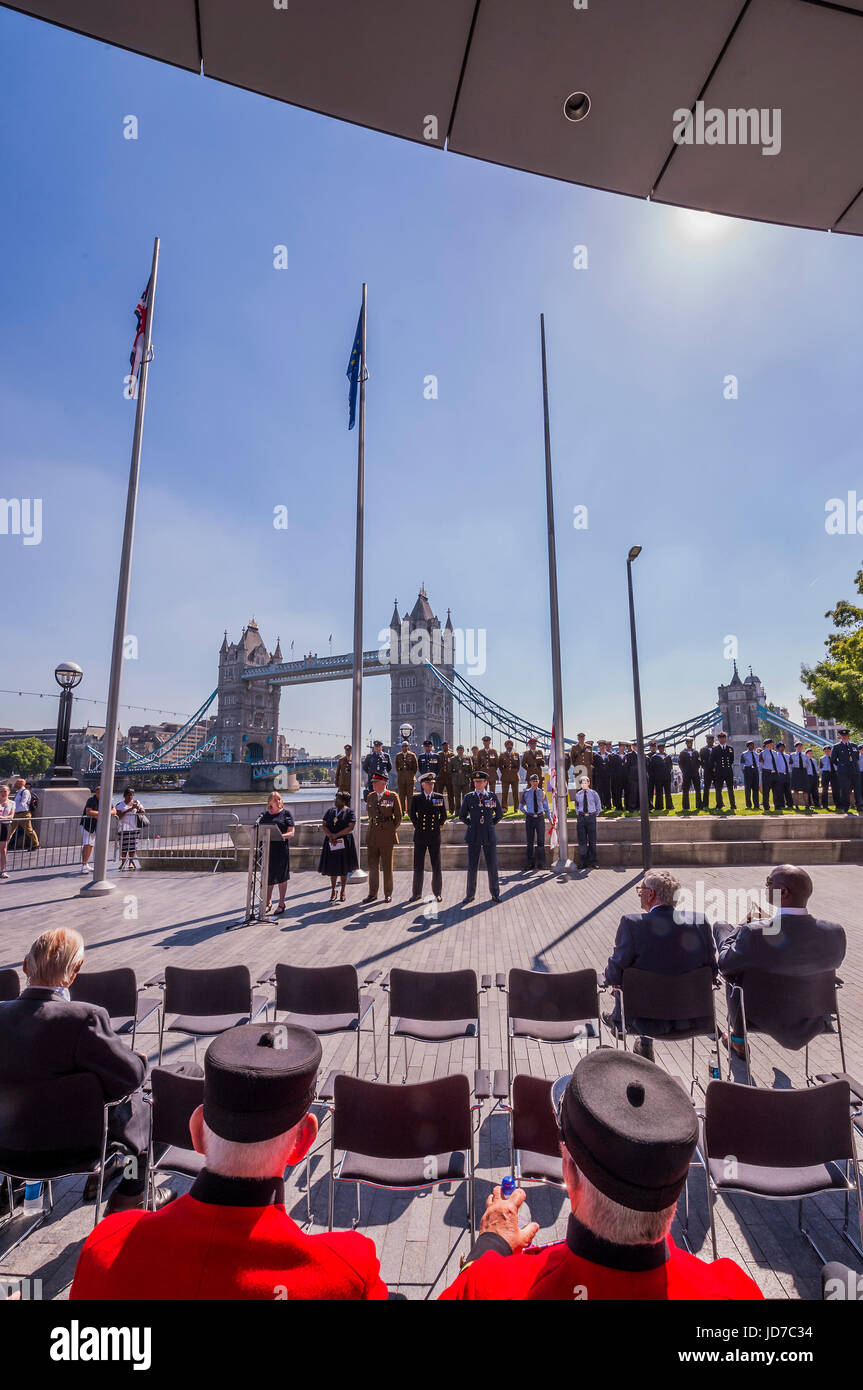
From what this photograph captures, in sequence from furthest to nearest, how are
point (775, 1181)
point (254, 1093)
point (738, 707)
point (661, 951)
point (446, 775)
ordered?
point (738, 707) < point (446, 775) < point (661, 951) < point (775, 1181) < point (254, 1093)

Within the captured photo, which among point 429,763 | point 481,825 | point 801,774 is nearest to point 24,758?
point 429,763

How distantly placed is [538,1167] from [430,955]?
4.93 m

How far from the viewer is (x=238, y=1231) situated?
4.85 feet

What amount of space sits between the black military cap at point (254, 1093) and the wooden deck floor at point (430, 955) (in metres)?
1.92

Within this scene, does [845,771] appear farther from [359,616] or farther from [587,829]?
[359,616]

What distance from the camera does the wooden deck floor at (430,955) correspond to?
125 inches

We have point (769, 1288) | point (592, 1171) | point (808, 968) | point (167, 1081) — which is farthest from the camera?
point (808, 968)

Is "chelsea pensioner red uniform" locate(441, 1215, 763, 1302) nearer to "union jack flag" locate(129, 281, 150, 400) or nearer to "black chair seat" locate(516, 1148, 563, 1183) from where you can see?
"black chair seat" locate(516, 1148, 563, 1183)

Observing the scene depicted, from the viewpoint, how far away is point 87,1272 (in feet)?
4.76

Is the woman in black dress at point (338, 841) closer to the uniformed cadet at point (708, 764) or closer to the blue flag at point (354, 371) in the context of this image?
the blue flag at point (354, 371)

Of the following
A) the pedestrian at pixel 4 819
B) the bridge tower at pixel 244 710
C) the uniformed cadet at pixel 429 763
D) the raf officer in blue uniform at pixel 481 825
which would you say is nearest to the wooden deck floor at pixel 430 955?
the raf officer in blue uniform at pixel 481 825
